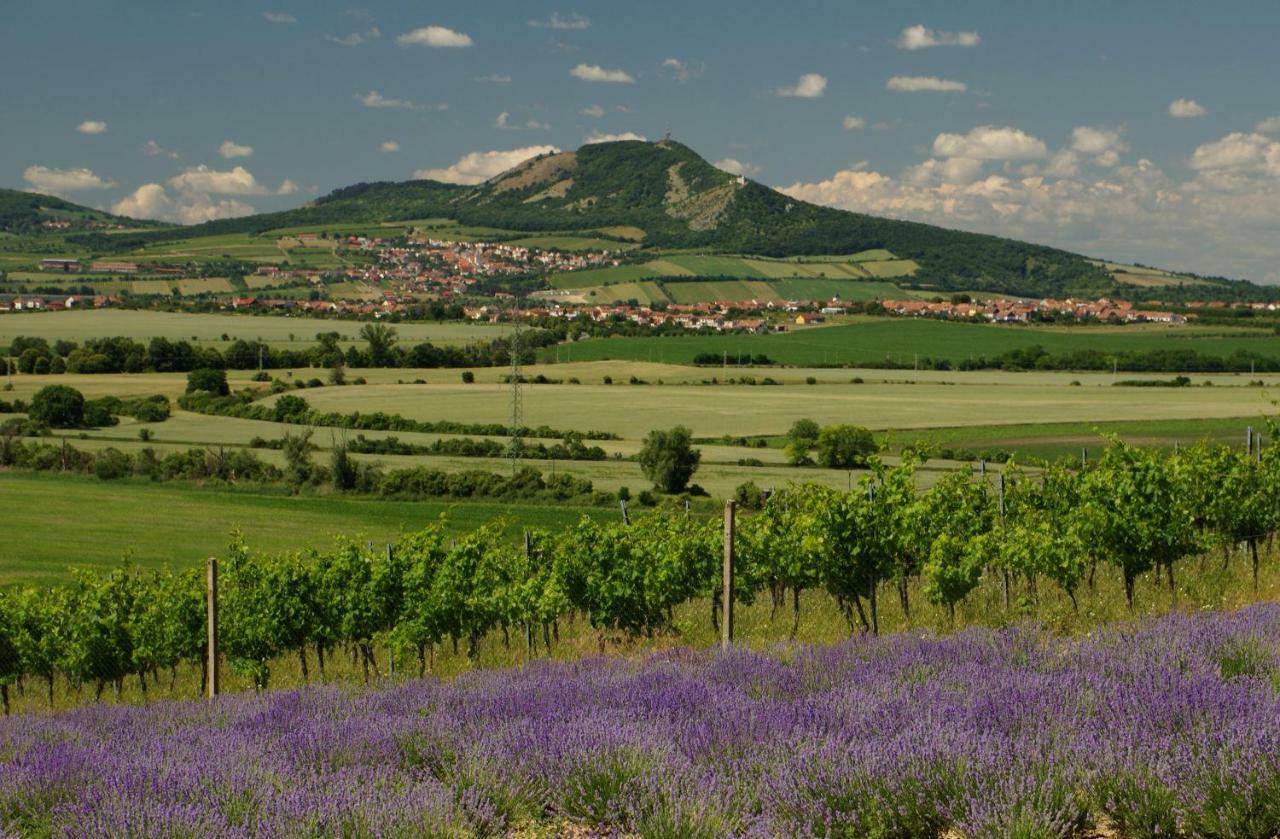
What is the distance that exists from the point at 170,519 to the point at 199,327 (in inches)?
3171

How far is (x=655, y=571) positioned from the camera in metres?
16.0

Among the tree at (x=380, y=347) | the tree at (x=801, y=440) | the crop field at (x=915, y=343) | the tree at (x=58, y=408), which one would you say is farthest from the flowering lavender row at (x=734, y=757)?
the crop field at (x=915, y=343)

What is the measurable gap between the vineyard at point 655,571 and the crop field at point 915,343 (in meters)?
84.7

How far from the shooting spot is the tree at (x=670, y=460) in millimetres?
46812

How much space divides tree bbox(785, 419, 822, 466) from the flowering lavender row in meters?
44.6

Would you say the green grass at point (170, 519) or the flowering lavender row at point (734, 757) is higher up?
the flowering lavender row at point (734, 757)

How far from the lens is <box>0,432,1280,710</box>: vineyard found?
553 inches

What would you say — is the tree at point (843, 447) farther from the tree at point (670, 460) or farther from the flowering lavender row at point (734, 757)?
the flowering lavender row at point (734, 757)

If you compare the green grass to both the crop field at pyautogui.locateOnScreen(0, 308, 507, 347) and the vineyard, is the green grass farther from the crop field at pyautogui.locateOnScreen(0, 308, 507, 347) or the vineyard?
the crop field at pyautogui.locateOnScreen(0, 308, 507, 347)

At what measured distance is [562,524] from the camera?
131 ft

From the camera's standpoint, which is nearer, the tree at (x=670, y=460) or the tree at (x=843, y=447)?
the tree at (x=670, y=460)

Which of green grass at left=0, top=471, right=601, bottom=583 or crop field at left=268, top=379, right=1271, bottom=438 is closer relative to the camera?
green grass at left=0, top=471, right=601, bottom=583

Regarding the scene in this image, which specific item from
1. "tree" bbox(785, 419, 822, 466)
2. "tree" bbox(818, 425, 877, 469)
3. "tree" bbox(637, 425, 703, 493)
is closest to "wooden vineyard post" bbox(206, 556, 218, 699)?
"tree" bbox(637, 425, 703, 493)

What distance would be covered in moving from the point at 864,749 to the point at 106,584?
16028 mm
